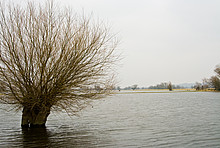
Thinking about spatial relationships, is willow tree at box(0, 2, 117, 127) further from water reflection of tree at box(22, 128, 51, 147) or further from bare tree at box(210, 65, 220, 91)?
bare tree at box(210, 65, 220, 91)

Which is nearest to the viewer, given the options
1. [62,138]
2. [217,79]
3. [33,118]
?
[62,138]

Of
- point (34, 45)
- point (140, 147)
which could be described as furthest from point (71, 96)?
point (140, 147)

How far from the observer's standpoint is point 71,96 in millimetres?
10719

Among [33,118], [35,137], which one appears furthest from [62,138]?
[33,118]

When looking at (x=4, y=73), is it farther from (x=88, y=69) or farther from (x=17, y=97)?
(x=88, y=69)

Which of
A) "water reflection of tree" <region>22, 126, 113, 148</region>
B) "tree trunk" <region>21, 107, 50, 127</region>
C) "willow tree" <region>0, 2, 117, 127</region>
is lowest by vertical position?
"water reflection of tree" <region>22, 126, 113, 148</region>

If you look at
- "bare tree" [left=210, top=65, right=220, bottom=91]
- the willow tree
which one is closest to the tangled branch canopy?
the willow tree

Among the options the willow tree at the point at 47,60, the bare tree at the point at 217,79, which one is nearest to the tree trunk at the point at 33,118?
the willow tree at the point at 47,60

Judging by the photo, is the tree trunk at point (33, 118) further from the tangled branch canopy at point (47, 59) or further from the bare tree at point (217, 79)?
the bare tree at point (217, 79)

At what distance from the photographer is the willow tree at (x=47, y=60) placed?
9.88 m

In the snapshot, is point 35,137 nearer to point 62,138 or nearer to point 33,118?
point 62,138

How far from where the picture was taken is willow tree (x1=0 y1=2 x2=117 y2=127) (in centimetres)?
988

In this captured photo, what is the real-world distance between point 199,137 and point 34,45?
8913 millimetres

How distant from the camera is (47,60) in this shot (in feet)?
32.8
